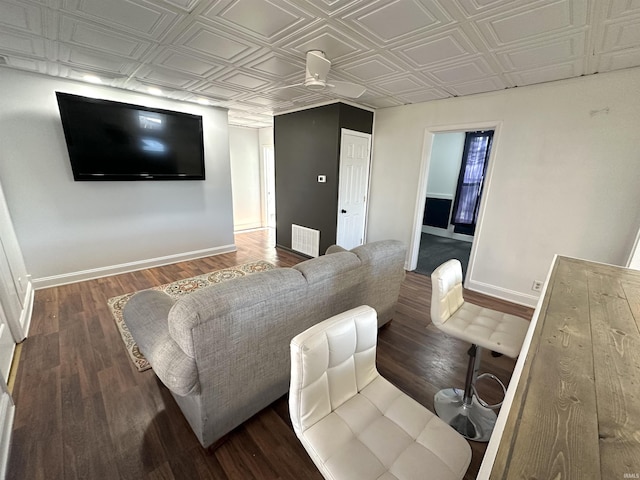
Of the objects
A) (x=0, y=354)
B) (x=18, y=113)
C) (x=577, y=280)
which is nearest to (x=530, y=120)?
(x=577, y=280)

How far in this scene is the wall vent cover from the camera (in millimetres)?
4277

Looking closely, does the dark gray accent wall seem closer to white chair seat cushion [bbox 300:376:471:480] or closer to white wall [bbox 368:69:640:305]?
white wall [bbox 368:69:640:305]

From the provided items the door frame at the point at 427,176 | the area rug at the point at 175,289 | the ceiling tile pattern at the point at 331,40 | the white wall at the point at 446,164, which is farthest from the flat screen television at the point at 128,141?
the white wall at the point at 446,164

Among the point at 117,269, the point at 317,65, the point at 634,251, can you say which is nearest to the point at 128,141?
the point at 117,269

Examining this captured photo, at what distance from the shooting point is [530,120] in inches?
108

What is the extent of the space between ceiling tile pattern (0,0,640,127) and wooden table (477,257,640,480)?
1.77m

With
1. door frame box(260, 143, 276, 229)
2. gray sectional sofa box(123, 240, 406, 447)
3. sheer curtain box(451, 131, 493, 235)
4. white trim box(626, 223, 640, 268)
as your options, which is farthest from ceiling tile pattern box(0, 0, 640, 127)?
door frame box(260, 143, 276, 229)

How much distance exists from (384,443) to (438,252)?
464 cm

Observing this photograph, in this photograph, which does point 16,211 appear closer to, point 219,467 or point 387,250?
point 219,467

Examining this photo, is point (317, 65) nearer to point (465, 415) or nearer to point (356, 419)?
point (356, 419)

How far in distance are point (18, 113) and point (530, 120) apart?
18.3 ft

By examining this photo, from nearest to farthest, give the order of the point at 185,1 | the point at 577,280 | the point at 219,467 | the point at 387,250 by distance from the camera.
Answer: the point at 219,467
the point at 577,280
the point at 185,1
the point at 387,250

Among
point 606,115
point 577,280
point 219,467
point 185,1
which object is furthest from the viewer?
point 606,115

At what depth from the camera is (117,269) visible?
3.58 metres
